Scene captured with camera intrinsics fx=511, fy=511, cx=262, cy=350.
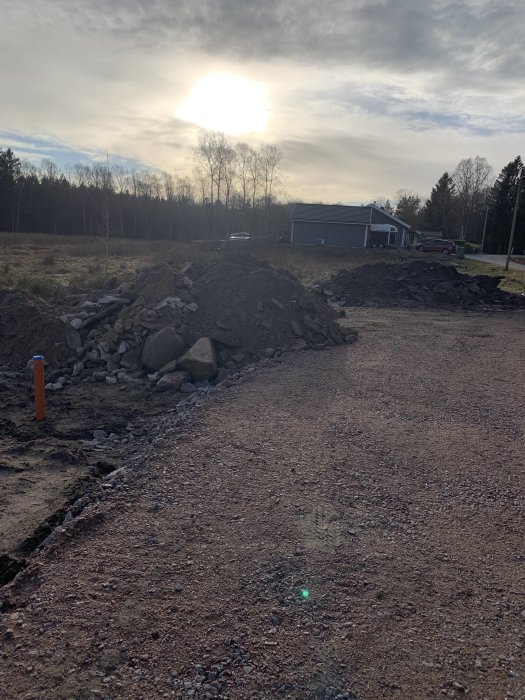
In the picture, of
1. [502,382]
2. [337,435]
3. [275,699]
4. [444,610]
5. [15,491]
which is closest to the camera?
[275,699]

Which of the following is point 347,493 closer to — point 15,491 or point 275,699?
point 275,699

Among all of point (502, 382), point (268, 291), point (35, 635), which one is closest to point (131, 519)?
point (35, 635)

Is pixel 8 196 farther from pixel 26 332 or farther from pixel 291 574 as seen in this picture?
pixel 291 574

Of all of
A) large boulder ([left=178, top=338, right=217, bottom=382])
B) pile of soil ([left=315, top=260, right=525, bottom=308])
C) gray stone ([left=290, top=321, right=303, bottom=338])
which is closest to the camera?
large boulder ([left=178, top=338, right=217, bottom=382])

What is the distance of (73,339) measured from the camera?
442 inches

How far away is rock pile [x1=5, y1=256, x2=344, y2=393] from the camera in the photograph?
1020 cm

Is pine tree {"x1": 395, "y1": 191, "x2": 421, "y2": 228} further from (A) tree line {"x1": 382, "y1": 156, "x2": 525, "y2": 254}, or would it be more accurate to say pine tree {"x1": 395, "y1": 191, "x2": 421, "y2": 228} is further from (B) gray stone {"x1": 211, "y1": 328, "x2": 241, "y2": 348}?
(B) gray stone {"x1": 211, "y1": 328, "x2": 241, "y2": 348}

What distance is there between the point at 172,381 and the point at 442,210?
79.6 metres

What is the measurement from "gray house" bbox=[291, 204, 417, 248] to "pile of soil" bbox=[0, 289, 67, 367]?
143ft

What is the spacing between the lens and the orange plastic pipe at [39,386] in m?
7.60

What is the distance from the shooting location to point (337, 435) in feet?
22.3

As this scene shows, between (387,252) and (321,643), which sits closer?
(321,643)

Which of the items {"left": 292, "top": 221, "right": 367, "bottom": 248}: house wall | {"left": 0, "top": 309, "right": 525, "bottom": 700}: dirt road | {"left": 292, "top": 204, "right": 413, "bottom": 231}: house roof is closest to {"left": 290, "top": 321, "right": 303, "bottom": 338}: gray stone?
{"left": 0, "top": 309, "right": 525, "bottom": 700}: dirt road

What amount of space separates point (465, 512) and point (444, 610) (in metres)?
1.54
